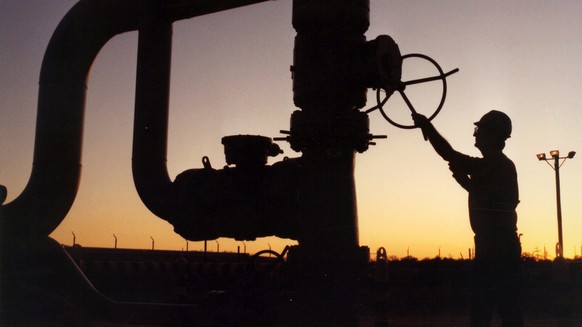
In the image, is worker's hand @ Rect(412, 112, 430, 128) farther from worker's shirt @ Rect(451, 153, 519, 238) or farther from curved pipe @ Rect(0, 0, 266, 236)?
curved pipe @ Rect(0, 0, 266, 236)

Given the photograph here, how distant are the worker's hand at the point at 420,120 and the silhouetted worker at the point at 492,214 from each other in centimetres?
14

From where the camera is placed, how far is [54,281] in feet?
19.7

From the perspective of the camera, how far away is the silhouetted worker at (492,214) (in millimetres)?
3686

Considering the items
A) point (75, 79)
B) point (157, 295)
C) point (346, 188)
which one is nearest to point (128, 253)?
point (157, 295)

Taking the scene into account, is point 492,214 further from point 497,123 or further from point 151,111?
point 151,111

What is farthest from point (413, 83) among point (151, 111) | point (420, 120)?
point (151, 111)

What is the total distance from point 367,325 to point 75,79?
5.07 meters

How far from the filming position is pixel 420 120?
422cm

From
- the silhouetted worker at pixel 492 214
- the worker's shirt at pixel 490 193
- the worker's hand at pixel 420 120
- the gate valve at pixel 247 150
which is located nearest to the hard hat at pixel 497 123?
the silhouetted worker at pixel 492 214

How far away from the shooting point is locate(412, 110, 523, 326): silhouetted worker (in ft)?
12.1

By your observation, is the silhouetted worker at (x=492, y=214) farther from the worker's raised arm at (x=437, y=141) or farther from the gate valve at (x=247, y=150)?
the gate valve at (x=247, y=150)

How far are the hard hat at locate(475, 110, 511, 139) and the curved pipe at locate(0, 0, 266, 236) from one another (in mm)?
3098

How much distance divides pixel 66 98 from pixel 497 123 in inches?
175

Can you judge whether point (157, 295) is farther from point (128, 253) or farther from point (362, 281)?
point (128, 253)
